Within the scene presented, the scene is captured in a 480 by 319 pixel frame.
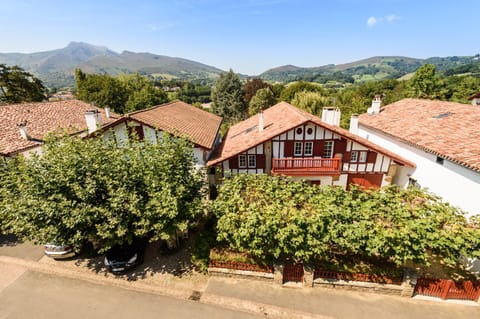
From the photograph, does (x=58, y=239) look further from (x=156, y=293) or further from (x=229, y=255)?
(x=229, y=255)

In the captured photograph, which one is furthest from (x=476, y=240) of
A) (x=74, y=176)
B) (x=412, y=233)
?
(x=74, y=176)

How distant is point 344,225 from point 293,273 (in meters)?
3.67

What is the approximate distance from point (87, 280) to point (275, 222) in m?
10.8

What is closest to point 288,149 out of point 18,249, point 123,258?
point 123,258

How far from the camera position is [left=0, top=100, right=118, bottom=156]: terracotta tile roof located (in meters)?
18.2

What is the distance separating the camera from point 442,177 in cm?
1411

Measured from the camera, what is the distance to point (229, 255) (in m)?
11.4

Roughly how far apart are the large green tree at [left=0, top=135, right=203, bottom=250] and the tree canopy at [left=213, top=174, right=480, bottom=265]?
8.50 ft

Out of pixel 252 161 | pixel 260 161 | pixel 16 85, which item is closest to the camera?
pixel 260 161

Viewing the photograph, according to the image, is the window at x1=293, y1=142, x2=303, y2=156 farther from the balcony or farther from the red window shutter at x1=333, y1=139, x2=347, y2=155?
the red window shutter at x1=333, y1=139, x2=347, y2=155

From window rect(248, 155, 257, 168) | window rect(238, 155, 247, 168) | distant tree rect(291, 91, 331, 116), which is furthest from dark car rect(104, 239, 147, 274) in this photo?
distant tree rect(291, 91, 331, 116)

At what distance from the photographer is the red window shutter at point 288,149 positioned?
1706 centimetres

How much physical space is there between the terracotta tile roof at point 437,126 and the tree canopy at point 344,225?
4661mm

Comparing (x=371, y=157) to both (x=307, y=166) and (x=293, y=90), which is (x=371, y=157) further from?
(x=293, y=90)
